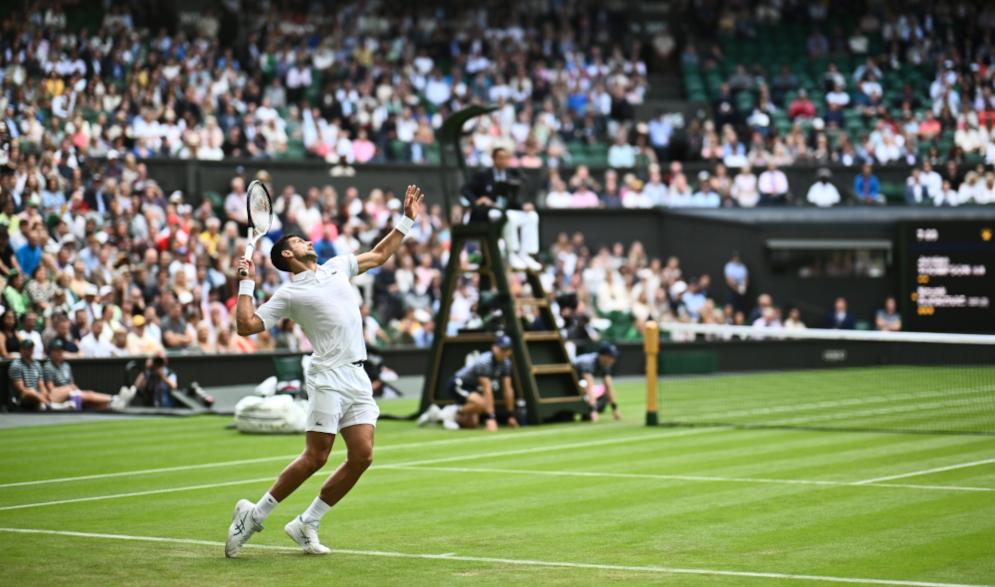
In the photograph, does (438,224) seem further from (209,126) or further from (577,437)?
(577,437)

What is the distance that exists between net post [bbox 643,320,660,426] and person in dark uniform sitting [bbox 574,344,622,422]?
1070mm

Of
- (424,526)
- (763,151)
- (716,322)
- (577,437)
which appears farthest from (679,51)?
(424,526)

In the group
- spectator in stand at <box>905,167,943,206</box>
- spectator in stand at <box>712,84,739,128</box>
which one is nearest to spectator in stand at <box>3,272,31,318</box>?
spectator in stand at <box>712,84,739,128</box>

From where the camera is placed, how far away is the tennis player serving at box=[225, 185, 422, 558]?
33.0ft

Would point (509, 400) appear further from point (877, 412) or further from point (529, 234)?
point (877, 412)

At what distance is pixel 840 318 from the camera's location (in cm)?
3534

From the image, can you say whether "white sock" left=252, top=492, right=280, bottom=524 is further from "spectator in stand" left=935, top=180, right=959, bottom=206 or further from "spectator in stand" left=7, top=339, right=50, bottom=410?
"spectator in stand" left=935, top=180, right=959, bottom=206

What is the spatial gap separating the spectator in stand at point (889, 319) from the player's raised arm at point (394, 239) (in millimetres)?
25765

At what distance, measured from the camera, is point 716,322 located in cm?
3456

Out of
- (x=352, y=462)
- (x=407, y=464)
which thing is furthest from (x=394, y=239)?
(x=407, y=464)

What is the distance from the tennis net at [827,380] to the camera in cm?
2077

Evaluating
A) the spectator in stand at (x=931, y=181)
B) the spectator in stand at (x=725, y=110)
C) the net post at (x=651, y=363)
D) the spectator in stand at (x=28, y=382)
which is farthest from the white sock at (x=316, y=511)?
the spectator in stand at (x=725, y=110)

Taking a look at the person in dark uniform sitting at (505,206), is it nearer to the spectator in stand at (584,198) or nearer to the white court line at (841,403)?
the white court line at (841,403)

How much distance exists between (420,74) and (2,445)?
72.1 feet
